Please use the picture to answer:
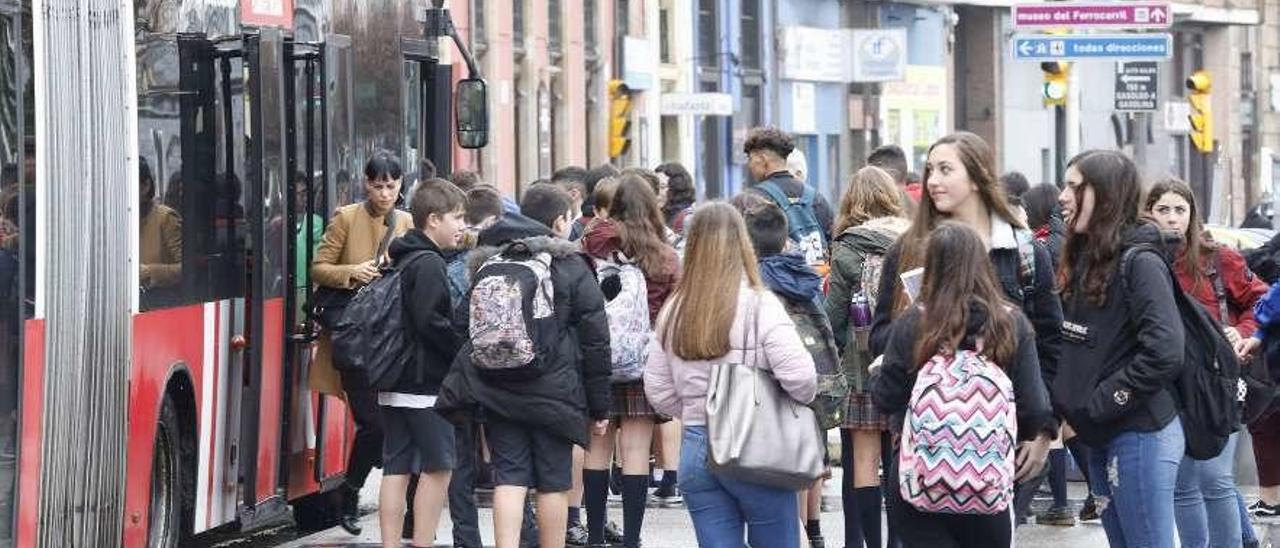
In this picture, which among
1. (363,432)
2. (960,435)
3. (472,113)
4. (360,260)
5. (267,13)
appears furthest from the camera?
(472,113)

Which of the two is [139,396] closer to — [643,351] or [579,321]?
[579,321]

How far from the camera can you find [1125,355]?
9.23 m

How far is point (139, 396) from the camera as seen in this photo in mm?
10867

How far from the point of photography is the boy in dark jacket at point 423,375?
38.1ft

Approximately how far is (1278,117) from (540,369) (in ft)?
228

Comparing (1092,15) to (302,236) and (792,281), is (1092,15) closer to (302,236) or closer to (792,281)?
(302,236)

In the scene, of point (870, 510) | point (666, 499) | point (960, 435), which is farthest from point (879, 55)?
point (960, 435)

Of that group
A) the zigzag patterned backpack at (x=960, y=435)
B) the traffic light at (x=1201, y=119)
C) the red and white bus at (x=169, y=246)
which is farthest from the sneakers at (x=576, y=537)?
the traffic light at (x=1201, y=119)

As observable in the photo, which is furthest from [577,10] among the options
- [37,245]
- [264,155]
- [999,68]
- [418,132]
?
[37,245]

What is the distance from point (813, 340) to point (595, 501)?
207cm

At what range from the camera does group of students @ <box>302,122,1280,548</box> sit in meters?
8.52

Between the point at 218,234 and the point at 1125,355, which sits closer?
the point at 1125,355

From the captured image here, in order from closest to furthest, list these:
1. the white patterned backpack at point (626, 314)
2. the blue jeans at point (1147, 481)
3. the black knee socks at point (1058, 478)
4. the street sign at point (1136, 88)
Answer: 1. the blue jeans at point (1147, 481)
2. the white patterned backpack at point (626, 314)
3. the black knee socks at point (1058, 478)
4. the street sign at point (1136, 88)

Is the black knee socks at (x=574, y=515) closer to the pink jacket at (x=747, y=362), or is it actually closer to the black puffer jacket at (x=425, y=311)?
the black puffer jacket at (x=425, y=311)
